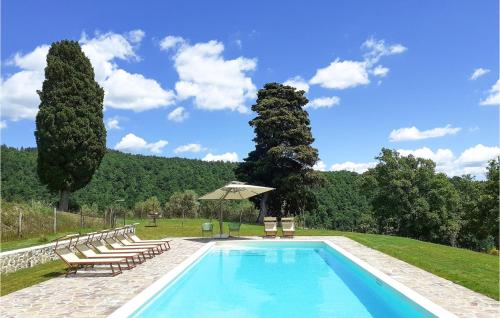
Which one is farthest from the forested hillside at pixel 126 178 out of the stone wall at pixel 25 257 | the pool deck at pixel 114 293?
the pool deck at pixel 114 293

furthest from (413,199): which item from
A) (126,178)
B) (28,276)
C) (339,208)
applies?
(126,178)

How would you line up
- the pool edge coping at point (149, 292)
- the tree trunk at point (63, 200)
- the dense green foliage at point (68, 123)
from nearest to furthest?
the pool edge coping at point (149, 292), the dense green foliage at point (68, 123), the tree trunk at point (63, 200)

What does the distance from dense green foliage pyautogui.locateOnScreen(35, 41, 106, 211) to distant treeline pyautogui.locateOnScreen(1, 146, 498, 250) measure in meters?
5.11

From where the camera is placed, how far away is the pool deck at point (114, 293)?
725 centimetres

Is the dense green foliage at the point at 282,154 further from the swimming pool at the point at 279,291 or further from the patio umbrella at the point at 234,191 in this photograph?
the swimming pool at the point at 279,291

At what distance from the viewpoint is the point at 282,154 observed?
1260 inches

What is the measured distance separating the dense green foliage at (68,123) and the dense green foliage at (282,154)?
440 inches

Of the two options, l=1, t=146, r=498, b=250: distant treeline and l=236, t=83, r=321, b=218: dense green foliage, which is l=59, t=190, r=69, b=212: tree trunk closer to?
l=1, t=146, r=498, b=250: distant treeline

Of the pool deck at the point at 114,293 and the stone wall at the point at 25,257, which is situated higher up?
the stone wall at the point at 25,257

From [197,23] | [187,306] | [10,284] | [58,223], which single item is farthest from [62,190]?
[187,306]

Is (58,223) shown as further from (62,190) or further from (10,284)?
(62,190)

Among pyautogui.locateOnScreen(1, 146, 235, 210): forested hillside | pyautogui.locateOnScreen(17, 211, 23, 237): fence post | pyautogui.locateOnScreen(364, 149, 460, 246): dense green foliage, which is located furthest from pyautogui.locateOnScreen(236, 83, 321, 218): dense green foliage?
pyautogui.locateOnScreen(1, 146, 235, 210): forested hillside

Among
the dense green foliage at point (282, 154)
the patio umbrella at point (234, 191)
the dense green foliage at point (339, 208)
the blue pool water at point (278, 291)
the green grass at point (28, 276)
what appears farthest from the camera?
the dense green foliage at point (339, 208)

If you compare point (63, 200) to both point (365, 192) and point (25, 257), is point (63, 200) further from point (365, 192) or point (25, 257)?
point (365, 192)
